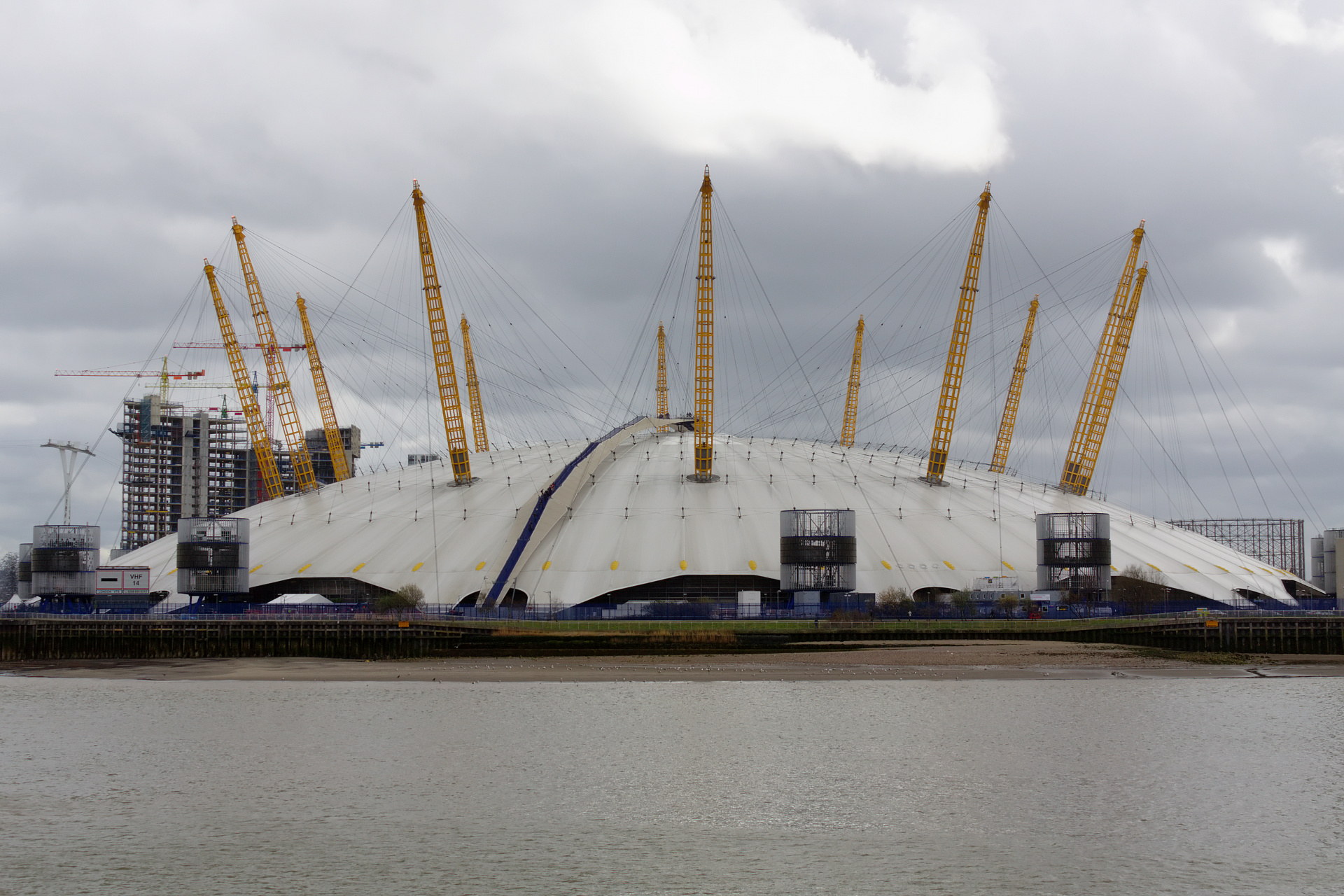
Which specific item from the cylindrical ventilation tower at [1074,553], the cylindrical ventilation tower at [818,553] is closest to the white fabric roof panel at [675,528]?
the cylindrical ventilation tower at [1074,553]

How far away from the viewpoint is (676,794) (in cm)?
3553

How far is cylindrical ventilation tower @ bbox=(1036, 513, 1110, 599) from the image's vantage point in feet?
291

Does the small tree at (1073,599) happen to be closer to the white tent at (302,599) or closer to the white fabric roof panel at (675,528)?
the white fabric roof panel at (675,528)

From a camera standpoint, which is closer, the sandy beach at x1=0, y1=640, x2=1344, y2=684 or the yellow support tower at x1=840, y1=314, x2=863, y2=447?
the sandy beach at x1=0, y1=640, x2=1344, y2=684

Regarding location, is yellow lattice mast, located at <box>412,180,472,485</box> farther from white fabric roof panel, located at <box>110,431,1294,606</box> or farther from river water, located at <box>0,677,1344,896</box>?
river water, located at <box>0,677,1344,896</box>

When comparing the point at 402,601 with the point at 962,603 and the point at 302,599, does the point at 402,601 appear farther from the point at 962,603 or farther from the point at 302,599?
the point at 962,603

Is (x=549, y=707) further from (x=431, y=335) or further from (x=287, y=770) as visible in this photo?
(x=431, y=335)

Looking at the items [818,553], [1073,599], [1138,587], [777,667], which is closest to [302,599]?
[818,553]

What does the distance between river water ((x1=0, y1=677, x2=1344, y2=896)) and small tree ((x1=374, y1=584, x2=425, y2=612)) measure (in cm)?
2694

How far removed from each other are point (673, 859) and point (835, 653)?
4611 centimetres

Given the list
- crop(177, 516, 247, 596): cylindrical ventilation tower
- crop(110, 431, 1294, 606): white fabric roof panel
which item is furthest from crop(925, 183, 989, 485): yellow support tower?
crop(177, 516, 247, 596): cylindrical ventilation tower

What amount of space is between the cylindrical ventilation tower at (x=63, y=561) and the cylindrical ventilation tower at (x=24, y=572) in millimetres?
10557

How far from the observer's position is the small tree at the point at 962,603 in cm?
8350

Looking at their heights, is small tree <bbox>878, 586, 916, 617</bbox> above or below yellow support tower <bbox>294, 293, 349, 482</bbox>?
below
